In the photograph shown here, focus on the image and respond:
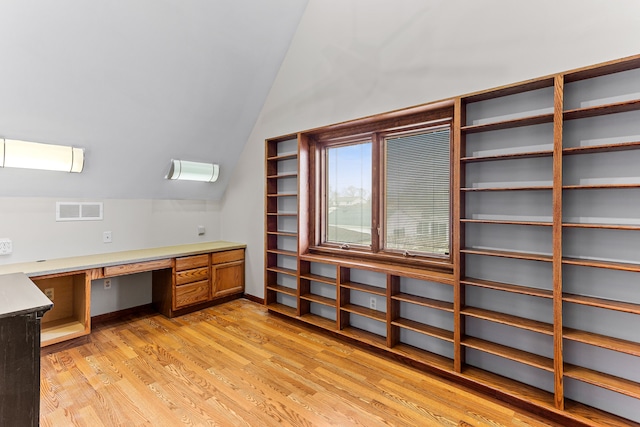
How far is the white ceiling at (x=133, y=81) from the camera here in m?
2.49

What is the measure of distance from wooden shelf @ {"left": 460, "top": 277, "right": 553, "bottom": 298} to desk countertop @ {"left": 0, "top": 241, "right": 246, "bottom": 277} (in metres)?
3.03

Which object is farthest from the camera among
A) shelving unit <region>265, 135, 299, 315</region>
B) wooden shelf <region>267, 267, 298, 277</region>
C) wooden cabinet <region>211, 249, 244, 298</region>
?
wooden cabinet <region>211, 249, 244, 298</region>

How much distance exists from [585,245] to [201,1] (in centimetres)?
363

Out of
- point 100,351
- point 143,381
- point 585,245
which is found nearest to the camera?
point 585,245

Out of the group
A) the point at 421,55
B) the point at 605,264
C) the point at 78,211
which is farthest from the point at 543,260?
the point at 78,211

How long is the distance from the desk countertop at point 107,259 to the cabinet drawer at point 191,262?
2.5 inches

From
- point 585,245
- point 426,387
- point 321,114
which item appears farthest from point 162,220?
point 585,245

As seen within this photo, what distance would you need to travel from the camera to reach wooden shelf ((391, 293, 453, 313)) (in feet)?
8.36

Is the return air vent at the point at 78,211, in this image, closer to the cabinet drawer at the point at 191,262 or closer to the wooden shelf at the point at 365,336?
the cabinet drawer at the point at 191,262

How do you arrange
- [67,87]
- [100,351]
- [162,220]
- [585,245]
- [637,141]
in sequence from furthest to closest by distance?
[162,220]
[100,351]
[67,87]
[585,245]
[637,141]

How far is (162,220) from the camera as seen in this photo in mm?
4242

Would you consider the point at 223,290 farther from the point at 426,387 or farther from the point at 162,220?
the point at 426,387

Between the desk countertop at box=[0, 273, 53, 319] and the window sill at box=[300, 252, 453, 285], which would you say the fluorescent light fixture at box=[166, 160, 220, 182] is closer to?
the window sill at box=[300, 252, 453, 285]

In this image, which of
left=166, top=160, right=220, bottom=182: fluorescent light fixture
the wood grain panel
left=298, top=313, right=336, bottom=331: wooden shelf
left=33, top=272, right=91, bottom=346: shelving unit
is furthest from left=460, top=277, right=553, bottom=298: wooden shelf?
left=33, top=272, right=91, bottom=346: shelving unit
